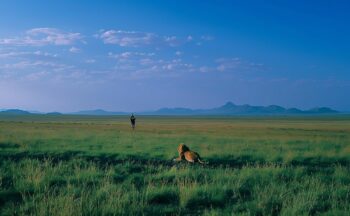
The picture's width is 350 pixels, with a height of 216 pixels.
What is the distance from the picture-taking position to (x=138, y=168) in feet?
45.8

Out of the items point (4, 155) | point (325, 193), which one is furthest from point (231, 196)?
point (4, 155)

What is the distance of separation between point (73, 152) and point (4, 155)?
327 cm

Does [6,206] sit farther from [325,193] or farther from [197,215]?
[325,193]

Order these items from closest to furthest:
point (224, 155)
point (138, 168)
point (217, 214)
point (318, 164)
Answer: point (217, 214) → point (138, 168) → point (318, 164) → point (224, 155)

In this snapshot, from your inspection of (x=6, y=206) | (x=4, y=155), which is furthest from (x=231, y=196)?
(x=4, y=155)

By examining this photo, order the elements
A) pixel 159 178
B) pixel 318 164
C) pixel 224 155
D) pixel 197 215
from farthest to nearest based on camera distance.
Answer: pixel 224 155, pixel 318 164, pixel 159 178, pixel 197 215

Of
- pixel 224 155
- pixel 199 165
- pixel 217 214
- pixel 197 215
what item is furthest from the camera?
pixel 224 155

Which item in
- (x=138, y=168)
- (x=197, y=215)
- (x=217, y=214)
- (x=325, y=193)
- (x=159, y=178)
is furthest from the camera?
(x=138, y=168)

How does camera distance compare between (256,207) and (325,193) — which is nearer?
(256,207)

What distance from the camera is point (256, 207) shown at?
8.11m

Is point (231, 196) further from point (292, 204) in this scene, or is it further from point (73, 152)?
point (73, 152)

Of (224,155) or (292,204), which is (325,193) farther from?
(224,155)

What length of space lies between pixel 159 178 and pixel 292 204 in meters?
4.35

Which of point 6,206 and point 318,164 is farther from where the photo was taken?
point 318,164
